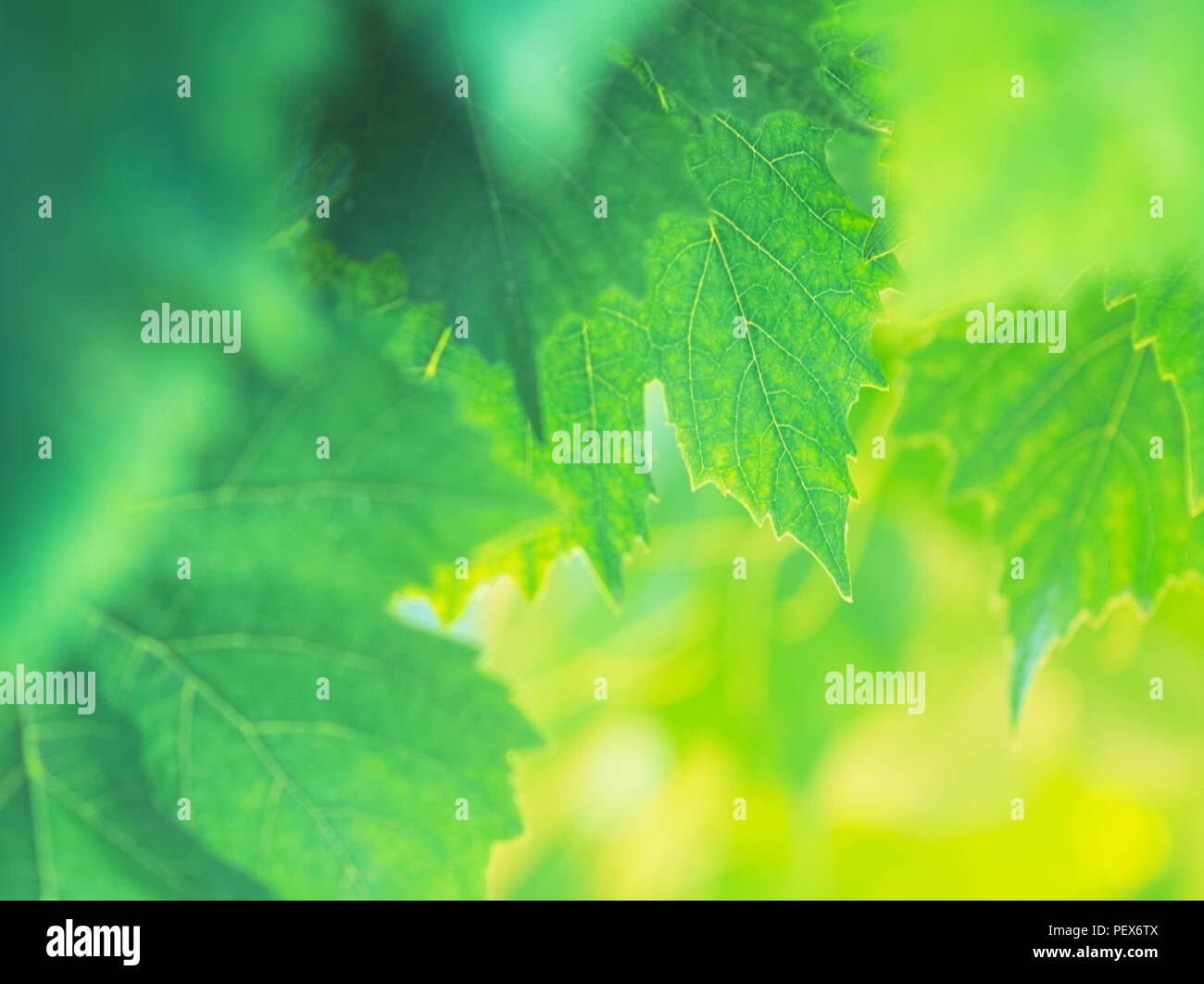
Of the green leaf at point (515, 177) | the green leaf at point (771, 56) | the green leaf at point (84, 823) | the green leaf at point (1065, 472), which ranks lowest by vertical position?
the green leaf at point (84, 823)

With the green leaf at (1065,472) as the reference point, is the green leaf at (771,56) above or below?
above

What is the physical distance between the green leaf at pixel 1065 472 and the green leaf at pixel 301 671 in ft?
1.17

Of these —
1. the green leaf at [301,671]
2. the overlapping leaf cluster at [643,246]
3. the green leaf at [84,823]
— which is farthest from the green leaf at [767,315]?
the green leaf at [84,823]

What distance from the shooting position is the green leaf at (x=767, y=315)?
1.48 ft

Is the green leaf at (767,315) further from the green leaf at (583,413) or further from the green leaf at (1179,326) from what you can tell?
the green leaf at (1179,326)

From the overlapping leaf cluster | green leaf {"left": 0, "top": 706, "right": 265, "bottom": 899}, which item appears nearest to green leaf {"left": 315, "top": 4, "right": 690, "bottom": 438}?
the overlapping leaf cluster

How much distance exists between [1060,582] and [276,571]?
1.51 feet

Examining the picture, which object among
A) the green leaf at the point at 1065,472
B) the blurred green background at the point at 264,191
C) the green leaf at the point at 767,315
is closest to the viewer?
the blurred green background at the point at 264,191

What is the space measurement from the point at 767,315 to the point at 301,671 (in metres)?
0.25

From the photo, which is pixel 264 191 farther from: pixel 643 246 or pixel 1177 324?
pixel 1177 324

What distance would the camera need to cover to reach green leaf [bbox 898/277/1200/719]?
62cm

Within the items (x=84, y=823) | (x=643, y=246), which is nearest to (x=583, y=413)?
(x=643, y=246)

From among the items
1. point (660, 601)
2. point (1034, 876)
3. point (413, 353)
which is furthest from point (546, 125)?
point (1034, 876)

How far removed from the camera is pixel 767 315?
0.46 m
